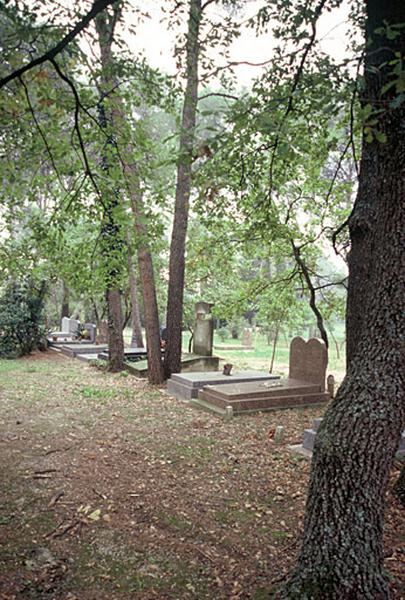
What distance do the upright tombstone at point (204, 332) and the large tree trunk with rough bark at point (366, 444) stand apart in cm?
990

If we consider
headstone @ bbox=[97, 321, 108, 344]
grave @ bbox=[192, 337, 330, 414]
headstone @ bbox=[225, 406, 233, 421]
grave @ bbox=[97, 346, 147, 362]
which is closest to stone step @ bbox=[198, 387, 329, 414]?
grave @ bbox=[192, 337, 330, 414]

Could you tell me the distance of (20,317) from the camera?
566 inches

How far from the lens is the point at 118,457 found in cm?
544

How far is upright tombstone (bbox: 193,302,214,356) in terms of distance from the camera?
12.7m

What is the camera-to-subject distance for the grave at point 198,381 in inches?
351

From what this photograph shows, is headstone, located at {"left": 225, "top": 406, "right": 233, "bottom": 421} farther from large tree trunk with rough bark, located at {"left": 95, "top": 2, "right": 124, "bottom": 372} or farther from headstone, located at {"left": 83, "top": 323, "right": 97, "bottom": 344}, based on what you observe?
headstone, located at {"left": 83, "top": 323, "right": 97, "bottom": 344}

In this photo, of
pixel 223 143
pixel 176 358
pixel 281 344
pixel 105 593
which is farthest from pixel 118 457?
pixel 281 344

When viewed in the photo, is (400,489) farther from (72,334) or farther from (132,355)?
(72,334)

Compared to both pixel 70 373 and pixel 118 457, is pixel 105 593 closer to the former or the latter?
pixel 118 457

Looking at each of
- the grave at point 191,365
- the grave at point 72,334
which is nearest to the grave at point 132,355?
the grave at point 191,365

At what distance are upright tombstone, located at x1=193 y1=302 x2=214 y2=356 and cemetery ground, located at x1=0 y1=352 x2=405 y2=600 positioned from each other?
5.14 m

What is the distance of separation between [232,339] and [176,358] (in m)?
16.1

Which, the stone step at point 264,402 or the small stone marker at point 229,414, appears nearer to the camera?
the small stone marker at point 229,414

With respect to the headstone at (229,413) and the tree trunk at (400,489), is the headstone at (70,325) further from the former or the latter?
the tree trunk at (400,489)
